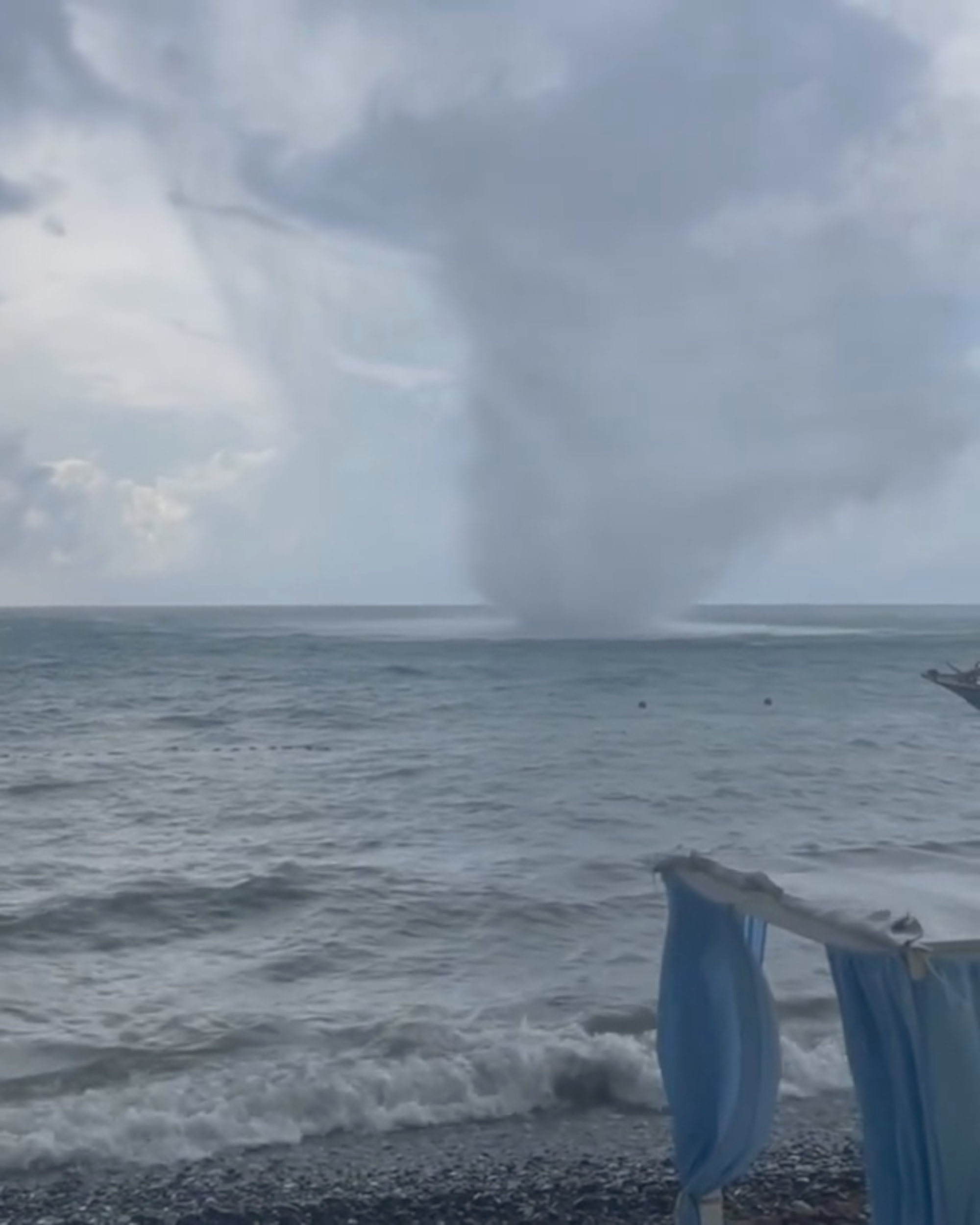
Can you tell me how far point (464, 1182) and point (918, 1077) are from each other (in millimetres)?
5137

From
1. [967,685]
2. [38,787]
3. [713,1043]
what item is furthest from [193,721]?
[713,1043]

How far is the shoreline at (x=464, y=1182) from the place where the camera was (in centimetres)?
842

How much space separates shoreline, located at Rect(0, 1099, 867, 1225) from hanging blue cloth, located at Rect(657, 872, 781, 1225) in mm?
2356

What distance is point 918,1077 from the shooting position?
15.1 feet

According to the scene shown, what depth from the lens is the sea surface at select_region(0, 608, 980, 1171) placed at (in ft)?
35.2

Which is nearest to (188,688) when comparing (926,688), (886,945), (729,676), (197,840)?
(729,676)

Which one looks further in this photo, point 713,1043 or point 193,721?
point 193,721

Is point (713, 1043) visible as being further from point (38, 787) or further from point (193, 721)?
point (193, 721)

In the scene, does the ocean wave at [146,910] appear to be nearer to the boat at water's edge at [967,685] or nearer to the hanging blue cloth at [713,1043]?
the hanging blue cloth at [713,1043]

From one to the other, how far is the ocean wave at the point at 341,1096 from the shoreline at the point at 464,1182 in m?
0.26

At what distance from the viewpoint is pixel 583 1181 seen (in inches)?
353

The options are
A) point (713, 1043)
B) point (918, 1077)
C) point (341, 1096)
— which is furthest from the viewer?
point (341, 1096)

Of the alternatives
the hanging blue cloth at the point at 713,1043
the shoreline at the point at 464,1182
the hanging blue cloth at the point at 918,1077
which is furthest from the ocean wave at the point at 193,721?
the hanging blue cloth at the point at 918,1077

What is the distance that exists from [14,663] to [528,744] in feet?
157
